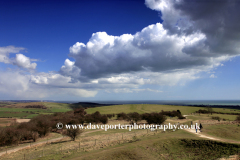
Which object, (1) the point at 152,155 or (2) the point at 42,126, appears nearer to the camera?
(1) the point at 152,155

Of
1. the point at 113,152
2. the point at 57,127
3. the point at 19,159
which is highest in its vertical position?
the point at 113,152

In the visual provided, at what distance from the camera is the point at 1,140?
35844mm

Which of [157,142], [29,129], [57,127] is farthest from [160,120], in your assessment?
[29,129]

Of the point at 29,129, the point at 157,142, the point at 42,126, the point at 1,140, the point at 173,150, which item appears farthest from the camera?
the point at 42,126

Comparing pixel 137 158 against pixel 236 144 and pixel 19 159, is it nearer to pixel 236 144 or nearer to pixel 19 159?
pixel 236 144

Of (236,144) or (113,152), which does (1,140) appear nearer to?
(113,152)

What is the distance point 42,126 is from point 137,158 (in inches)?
1552

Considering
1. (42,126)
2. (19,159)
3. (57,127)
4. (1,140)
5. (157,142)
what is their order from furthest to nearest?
(57,127) < (42,126) < (1,140) < (157,142) < (19,159)

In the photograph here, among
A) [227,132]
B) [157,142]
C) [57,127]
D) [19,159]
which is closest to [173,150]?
[157,142]

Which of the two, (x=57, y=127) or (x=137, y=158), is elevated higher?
(x=137, y=158)

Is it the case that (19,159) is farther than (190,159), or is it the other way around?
(19,159)

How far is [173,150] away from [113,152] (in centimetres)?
1064

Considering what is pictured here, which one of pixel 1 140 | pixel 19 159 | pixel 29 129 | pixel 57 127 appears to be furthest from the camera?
pixel 57 127

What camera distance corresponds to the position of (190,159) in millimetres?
20281
